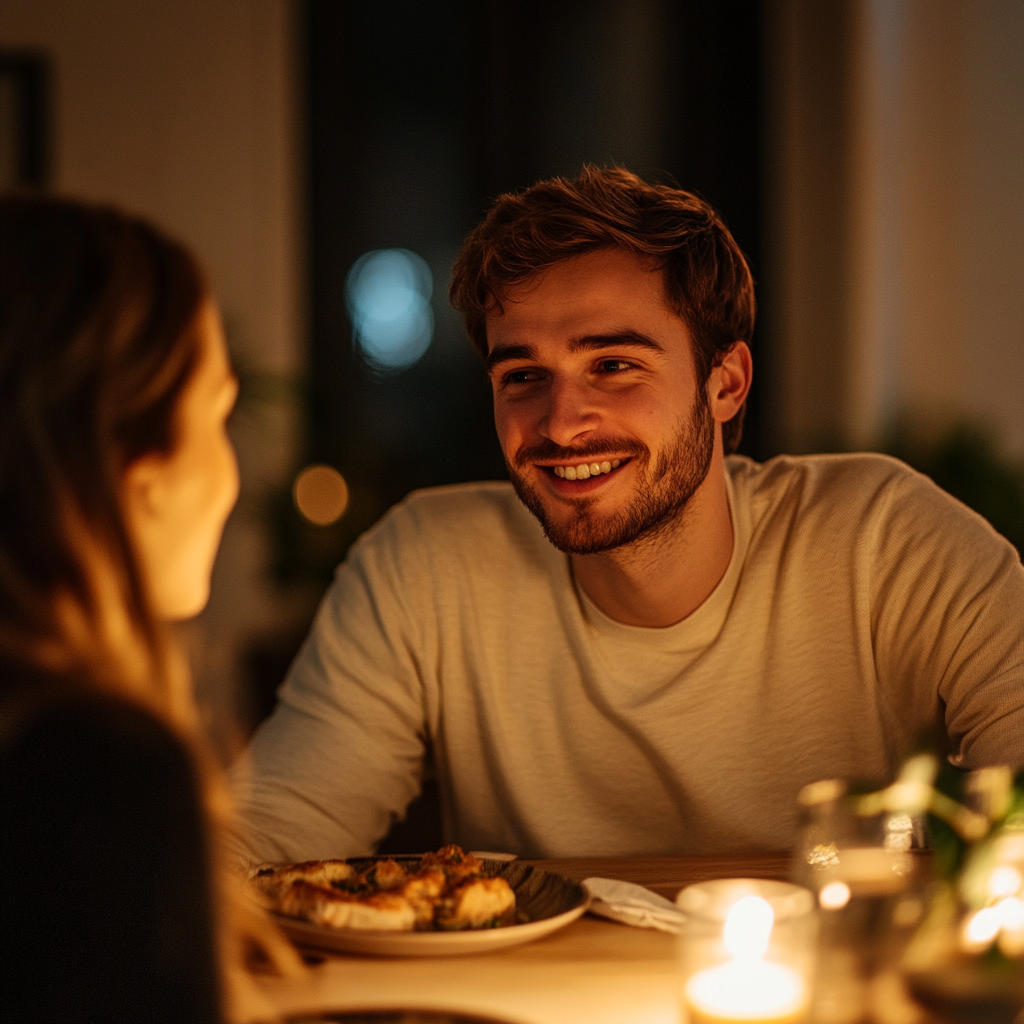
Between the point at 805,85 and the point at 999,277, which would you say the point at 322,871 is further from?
the point at 805,85

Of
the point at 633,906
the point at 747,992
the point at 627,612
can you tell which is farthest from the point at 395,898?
the point at 627,612

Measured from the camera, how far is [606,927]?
3.38ft

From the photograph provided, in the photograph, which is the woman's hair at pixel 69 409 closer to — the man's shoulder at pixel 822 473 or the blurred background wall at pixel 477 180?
the man's shoulder at pixel 822 473

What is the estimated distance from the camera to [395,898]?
0.97 metres

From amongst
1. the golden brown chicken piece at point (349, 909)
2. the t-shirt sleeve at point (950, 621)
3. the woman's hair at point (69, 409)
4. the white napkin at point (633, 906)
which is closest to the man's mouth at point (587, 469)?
the t-shirt sleeve at point (950, 621)

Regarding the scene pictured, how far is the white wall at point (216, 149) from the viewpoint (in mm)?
4039

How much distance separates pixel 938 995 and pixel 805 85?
4.52m

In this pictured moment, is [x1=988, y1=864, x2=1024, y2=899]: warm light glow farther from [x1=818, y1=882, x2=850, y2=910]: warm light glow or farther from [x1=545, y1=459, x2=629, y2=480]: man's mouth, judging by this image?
[x1=545, y1=459, x2=629, y2=480]: man's mouth

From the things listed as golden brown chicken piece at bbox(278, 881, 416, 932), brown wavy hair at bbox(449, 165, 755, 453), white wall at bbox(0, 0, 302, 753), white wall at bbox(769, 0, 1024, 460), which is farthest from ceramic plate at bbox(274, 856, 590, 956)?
white wall at bbox(0, 0, 302, 753)

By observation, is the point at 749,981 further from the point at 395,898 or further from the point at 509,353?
the point at 509,353

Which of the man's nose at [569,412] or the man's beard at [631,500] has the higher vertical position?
the man's nose at [569,412]

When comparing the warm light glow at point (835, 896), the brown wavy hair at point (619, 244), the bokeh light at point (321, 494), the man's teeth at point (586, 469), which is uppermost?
the brown wavy hair at point (619, 244)

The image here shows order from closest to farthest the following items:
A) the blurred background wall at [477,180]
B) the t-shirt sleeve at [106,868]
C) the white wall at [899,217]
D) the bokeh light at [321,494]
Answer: the t-shirt sleeve at [106,868] < the white wall at [899,217] < the blurred background wall at [477,180] < the bokeh light at [321,494]

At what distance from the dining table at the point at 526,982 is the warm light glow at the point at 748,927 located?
0.55 feet
